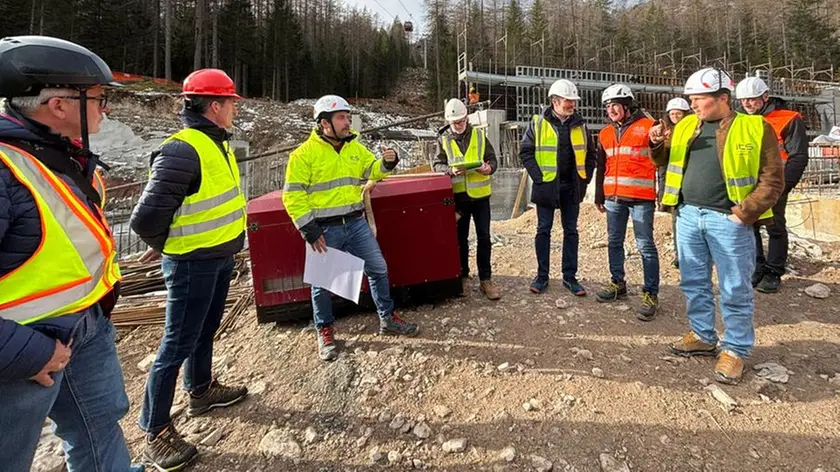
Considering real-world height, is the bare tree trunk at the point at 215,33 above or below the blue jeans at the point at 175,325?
above

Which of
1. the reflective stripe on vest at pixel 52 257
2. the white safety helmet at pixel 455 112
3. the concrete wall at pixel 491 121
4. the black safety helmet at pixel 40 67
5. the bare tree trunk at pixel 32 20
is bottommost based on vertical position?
the reflective stripe on vest at pixel 52 257

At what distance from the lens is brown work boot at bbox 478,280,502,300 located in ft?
13.5

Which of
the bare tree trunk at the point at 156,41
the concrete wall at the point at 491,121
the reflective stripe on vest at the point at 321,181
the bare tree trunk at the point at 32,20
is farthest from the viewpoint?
the bare tree trunk at the point at 156,41

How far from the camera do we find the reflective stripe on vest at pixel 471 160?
4.05 m

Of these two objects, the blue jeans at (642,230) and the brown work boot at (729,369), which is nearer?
the brown work boot at (729,369)

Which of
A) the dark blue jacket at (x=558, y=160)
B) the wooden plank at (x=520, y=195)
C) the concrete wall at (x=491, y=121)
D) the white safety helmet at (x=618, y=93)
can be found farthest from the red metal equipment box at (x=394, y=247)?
the concrete wall at (x=491, y=121)

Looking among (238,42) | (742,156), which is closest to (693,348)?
(742,156)

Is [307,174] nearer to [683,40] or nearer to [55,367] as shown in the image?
[55,367]

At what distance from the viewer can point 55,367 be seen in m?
1.27

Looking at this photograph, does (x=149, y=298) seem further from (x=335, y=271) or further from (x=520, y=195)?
(x=520, y=195)

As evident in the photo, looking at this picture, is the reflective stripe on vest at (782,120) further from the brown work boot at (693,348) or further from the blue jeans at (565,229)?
the brown work boot at (693,348)

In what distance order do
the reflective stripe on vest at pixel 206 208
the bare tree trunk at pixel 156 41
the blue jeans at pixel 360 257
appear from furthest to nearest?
1. the bare tree trunk at pixel 156 41
2. the blue jeans at pixel 360 257
3. the reflective stripe on vest at pixel 206 208

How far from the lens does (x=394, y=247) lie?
3756mm

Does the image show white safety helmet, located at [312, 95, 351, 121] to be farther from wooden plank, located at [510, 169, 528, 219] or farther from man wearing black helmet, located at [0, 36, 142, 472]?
wooden plank, located at [510, 169, 528, 219]
